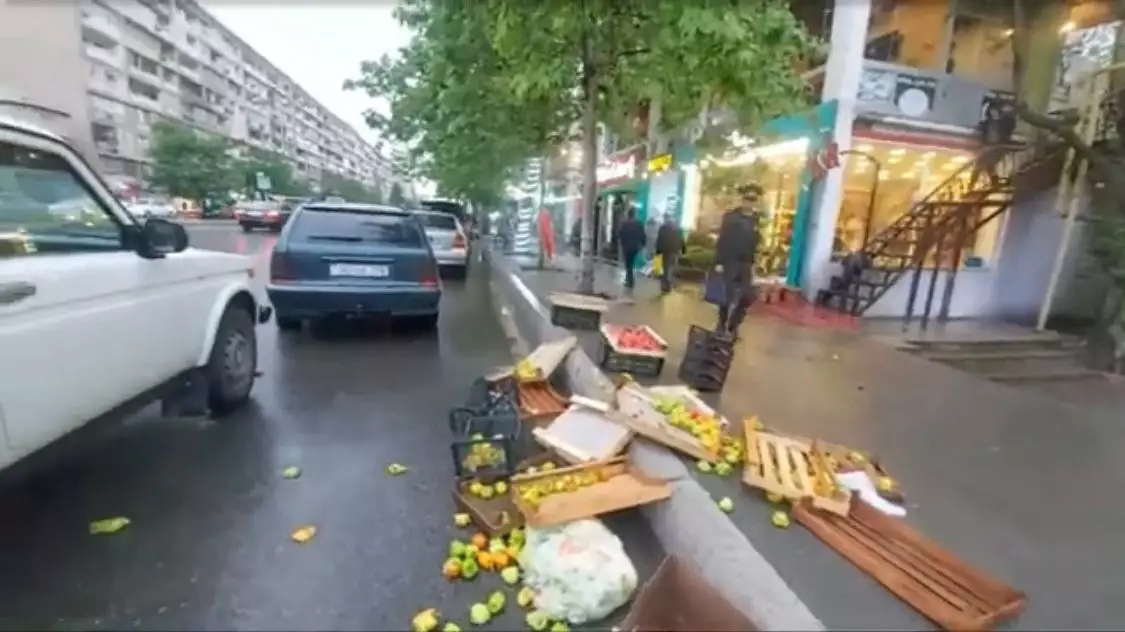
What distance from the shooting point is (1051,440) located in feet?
16.3

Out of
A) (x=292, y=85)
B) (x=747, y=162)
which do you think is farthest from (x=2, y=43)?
(x=292, y=85)

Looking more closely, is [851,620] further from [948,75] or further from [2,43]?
[948,75]

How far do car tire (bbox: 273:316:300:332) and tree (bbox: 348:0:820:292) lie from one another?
4.40 metres

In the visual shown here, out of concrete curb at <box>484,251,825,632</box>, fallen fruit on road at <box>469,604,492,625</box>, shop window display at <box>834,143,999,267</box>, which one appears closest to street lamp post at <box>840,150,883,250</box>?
shop window display at <box>834,143,999,267</box>

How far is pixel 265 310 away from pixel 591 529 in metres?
4.40

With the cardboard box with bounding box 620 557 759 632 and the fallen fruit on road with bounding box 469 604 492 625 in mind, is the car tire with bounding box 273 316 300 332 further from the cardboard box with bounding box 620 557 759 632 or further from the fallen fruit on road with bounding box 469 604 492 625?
the cardboard box with bounding box 620 557 759 632

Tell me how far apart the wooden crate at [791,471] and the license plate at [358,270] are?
205 inches

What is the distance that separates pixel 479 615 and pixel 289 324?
6.76 meters

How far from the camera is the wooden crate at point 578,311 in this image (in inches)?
283

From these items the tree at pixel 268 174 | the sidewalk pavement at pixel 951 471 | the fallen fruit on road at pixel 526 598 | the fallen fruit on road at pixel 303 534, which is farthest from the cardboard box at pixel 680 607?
the tree at pixel 268 174

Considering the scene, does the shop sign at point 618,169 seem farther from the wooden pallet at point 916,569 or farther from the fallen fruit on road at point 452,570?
the fallen fruit on road at point 452,570

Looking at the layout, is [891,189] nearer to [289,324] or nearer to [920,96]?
[920,96]

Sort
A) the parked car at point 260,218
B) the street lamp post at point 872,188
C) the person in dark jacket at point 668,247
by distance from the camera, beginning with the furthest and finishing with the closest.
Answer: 1. the parked car at point 260,218
2. the person in dark jacket at point 668,247
3. the street lamp post at point 872,188

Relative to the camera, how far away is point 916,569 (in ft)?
8.54
